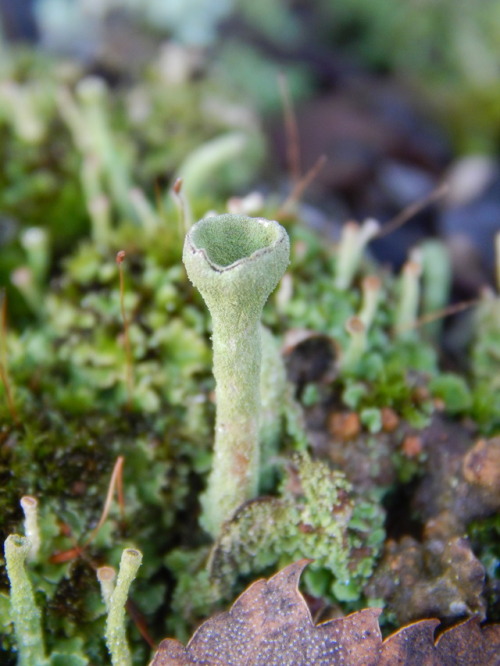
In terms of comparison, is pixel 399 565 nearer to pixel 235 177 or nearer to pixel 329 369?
pixel 329 369

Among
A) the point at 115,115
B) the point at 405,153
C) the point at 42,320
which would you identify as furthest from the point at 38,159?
the point at 405,153

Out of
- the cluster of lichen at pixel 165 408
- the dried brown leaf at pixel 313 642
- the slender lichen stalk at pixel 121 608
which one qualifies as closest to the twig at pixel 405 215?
the cluster of lichen at pixel 165 408

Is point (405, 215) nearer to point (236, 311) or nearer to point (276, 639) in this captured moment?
point (236, 311)

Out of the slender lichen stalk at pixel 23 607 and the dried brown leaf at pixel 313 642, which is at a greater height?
the slender lichen stalk at pixel 23 607

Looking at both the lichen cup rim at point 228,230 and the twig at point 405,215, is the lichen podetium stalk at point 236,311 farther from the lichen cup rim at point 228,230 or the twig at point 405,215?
the twig at point 405,215

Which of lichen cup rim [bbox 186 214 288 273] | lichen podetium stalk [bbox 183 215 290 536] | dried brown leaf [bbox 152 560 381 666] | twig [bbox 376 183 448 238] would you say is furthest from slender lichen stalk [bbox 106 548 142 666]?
twig [bbox 376 183 448 238]

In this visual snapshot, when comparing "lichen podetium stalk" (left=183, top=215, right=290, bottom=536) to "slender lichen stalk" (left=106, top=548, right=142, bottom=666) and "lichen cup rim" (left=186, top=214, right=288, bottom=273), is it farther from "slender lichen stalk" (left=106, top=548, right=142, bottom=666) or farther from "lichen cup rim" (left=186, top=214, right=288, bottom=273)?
"slender lichen stalk" (left=106, top=548, right=142, bottom=666)
